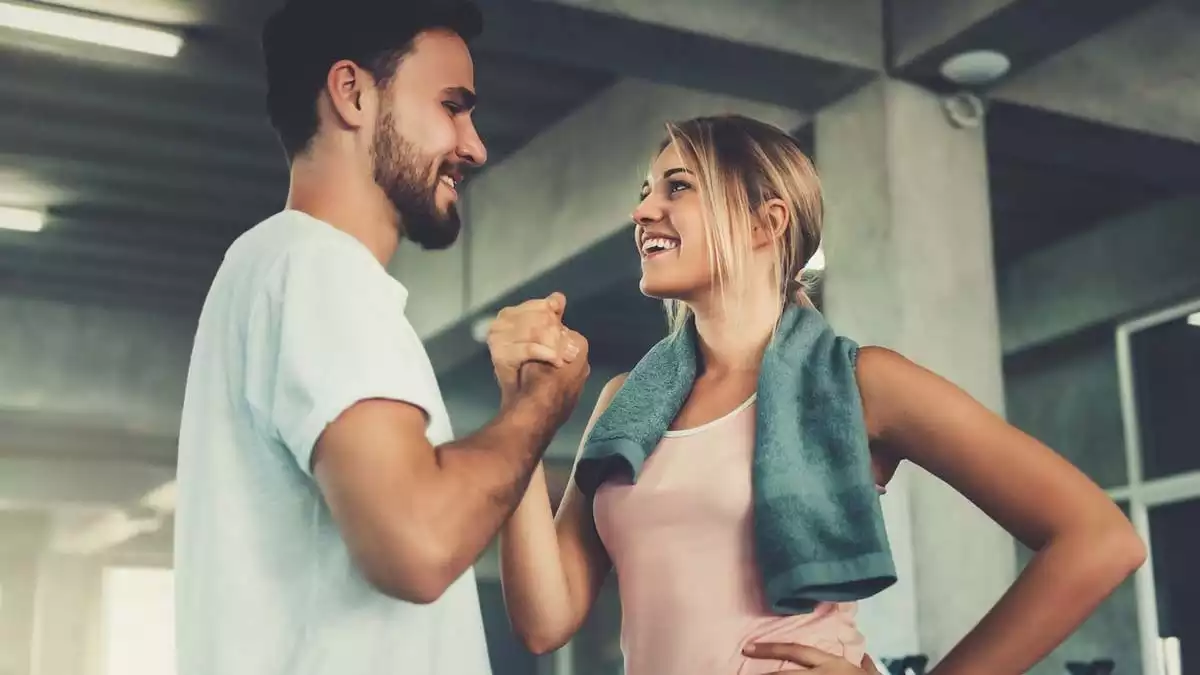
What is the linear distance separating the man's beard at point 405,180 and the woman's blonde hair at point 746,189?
31 cm

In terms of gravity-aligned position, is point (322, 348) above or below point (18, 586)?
below

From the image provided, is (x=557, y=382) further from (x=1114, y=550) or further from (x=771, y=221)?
(x=1114, y=550)

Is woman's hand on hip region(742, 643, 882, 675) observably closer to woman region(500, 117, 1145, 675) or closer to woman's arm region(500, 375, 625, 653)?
woman region(500, 117, 1145, 675)

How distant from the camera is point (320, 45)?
52.5 inches

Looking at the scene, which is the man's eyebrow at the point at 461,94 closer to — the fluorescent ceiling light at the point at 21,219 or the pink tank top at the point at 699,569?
the pink tank top at the point at 699,569

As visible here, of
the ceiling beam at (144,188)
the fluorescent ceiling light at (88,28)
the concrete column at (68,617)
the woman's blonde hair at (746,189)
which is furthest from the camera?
the concrete column at (68,617)

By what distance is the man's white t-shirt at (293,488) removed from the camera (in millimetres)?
1085

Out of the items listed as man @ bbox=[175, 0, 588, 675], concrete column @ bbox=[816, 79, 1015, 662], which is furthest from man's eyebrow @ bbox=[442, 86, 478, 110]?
concrete column @ bbox=[816, 79, 1015, 662]

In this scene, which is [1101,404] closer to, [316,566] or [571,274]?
[571,274]

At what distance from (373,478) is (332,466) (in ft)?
0.13

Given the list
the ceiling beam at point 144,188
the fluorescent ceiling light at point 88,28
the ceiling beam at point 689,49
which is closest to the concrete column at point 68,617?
the ceiling beam at point 144,188


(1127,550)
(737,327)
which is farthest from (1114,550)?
(737,327)

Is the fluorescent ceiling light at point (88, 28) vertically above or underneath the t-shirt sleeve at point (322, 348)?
above

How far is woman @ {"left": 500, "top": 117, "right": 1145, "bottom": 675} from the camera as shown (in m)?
1.32
